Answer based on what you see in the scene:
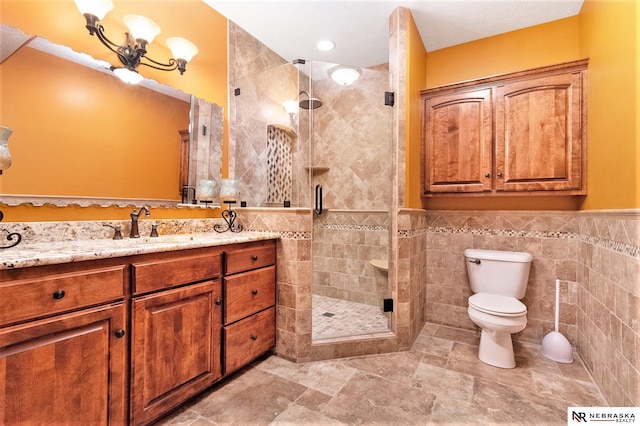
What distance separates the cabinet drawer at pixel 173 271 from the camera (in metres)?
1.27

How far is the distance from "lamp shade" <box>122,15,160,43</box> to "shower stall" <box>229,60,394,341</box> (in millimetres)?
762

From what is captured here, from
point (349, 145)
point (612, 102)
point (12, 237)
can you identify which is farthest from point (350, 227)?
point (12, 237)

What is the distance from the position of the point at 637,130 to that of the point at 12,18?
300 cm

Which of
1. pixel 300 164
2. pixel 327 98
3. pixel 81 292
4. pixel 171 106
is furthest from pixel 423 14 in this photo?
pixel 81 292

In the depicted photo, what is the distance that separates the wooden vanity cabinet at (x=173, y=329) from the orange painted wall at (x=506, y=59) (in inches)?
80.3

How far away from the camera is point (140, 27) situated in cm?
164

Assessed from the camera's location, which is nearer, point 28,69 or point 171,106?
point 28,69

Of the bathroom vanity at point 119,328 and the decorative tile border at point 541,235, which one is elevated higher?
the decorative tile border at point 541,235

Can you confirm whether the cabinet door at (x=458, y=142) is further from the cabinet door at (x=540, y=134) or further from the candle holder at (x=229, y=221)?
the candle holder at (x=229, y=221)

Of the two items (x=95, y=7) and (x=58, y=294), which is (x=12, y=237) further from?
(x=95, y=7)

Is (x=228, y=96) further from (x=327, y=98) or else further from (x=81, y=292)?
(x=81, y=292)

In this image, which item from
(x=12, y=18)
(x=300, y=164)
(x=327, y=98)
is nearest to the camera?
(x=12, y=18)

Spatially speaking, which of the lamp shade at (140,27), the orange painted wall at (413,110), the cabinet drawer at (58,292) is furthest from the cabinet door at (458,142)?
the cabinet drawer at (58,292)

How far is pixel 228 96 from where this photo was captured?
91.4 inches
